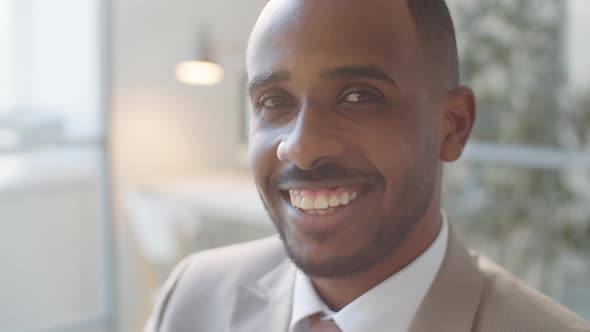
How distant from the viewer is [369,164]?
717mm

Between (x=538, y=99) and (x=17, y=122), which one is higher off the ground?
(x=538, y=99)

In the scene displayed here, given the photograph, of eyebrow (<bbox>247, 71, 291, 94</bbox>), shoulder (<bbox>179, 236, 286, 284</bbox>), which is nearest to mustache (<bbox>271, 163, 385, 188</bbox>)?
eyebrow (<bbox>247, 71, 291, 94</bbox>)

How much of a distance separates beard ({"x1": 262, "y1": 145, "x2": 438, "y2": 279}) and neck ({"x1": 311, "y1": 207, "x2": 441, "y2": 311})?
0.10 ft

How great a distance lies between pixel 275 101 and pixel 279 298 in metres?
0.31

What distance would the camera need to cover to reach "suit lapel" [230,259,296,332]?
2.96ft

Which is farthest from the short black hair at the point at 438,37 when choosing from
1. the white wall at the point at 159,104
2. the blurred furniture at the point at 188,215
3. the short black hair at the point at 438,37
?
→ the white wall at the point at 159,104

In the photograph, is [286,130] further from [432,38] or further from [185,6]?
[185,6]

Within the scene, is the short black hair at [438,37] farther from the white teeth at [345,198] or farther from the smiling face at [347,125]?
the white teeth at [345,198]

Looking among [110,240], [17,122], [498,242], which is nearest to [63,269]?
[110,240]

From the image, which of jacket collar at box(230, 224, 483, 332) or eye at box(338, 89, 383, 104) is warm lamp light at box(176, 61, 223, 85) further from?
eye at box(338, 89, 383, 104)

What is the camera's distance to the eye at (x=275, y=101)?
0.76 m

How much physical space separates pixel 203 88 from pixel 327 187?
2857 mm

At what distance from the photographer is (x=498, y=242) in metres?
2.61

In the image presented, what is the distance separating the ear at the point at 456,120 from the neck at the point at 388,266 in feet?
0.26
